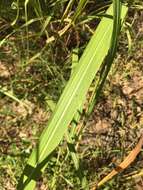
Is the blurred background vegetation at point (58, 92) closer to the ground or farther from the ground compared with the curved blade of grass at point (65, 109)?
closer to the ground

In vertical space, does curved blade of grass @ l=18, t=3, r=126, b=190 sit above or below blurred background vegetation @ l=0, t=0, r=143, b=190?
above

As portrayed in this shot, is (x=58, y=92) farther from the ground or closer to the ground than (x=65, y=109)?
closer to the ground

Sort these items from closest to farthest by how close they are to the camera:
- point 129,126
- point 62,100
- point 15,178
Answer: point 62,100 < point 15,178 < point 129,126

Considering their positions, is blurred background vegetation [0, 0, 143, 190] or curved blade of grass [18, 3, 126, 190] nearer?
curved blade of grass [18, 3, 126, 190]

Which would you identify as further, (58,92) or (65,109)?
(58,92)

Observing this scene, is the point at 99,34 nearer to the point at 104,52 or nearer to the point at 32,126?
the point at 104,52

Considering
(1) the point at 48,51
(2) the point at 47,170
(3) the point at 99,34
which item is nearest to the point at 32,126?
(2) the point at 47,170

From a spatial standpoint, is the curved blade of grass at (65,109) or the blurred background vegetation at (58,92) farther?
the blurred background vegetation at (58,92)

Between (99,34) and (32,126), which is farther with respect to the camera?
(32,126)
